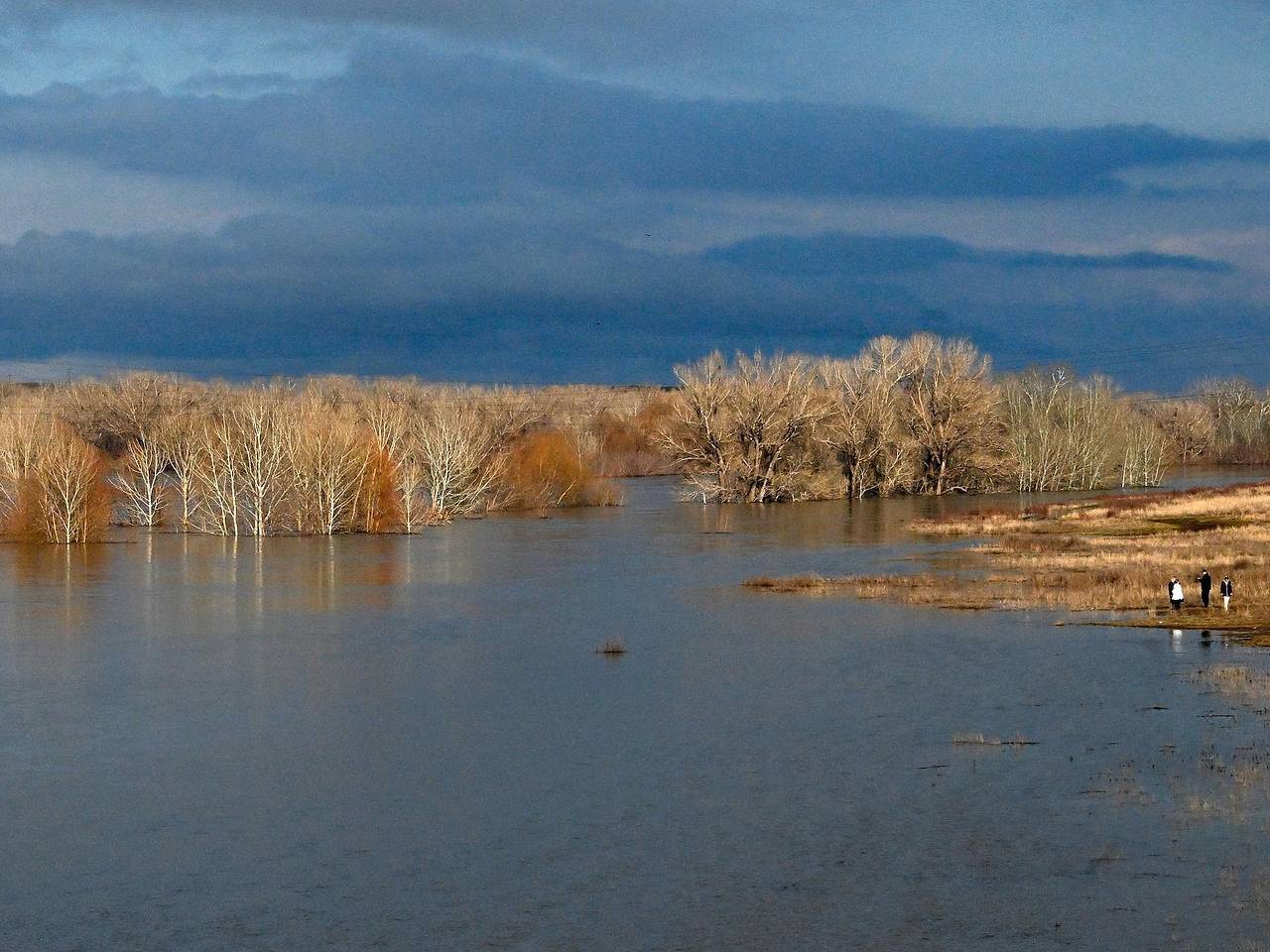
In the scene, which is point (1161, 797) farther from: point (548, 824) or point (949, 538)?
point (949, 538)

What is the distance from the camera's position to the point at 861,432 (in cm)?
8994

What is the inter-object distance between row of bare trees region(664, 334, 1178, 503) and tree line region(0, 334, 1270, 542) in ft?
0.43

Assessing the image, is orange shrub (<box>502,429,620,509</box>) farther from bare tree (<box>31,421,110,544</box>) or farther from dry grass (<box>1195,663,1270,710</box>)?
dry grass (<box>1195,663,1270,710</box>)

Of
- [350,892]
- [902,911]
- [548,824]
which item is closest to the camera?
[902,911]

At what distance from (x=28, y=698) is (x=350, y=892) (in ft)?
42.3

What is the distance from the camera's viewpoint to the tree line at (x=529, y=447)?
63.6 meters

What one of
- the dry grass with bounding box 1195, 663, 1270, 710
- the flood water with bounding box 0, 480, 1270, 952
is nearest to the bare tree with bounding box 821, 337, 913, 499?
the flood water with bounding box 0, 480, 1270, 952

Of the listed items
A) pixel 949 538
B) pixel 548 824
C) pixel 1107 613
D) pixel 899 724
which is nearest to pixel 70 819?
pixel 548 824

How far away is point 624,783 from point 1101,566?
90.1 ft

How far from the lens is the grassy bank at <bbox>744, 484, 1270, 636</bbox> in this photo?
1362 inches

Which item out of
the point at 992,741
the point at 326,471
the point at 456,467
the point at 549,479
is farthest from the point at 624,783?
the point at 549,479

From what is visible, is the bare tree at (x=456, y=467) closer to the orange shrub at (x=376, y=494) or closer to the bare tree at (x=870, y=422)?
the orange shrub at (x=376, y=494)

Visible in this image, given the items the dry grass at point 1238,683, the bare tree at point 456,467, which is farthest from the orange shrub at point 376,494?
the dry grass at point 1238,683

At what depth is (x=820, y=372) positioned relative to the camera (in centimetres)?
9362
